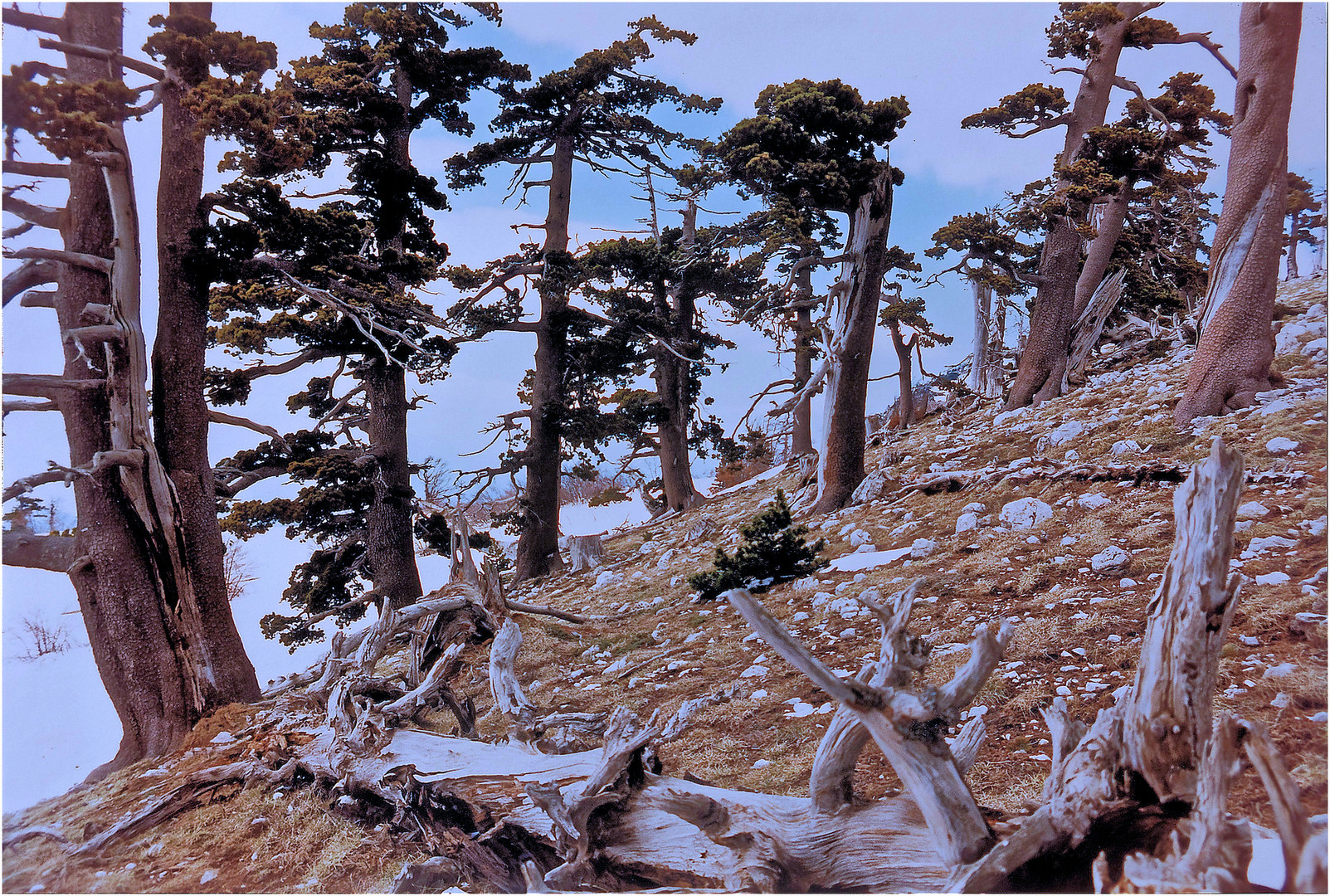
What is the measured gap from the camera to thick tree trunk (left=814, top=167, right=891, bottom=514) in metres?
5.20

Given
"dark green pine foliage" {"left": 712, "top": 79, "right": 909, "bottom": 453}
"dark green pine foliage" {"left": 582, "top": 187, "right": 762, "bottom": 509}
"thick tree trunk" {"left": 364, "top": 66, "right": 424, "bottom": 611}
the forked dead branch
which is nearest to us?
the forked dead branch

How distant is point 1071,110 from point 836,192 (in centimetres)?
174

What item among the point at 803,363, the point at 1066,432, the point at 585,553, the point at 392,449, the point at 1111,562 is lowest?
the point at 1111,562

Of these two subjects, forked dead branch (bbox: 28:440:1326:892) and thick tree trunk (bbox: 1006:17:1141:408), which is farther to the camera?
thick tree trunk (bbox: 1006:17:1141:408)

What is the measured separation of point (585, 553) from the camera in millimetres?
5289

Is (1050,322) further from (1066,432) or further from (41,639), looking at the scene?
(41,639)

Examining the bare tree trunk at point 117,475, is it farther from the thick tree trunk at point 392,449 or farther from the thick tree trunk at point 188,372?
the thick tree trunk at point 392,449

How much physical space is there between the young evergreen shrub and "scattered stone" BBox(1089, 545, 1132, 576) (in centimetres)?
140

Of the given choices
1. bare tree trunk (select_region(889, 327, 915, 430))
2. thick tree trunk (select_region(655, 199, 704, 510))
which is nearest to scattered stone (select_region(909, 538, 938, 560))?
thick tree trunk (select_region(655, 199, 704, 510))

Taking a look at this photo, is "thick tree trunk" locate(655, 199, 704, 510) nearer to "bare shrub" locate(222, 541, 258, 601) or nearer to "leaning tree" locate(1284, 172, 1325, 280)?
"bare shrub" locate(222, 541, 258, 601)

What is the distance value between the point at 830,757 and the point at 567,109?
14.5 feet

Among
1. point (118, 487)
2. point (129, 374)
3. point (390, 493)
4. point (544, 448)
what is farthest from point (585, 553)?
point (129, 374)

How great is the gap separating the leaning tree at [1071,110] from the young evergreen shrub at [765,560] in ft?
8.73

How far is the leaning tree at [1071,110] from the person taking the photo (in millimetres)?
3828
